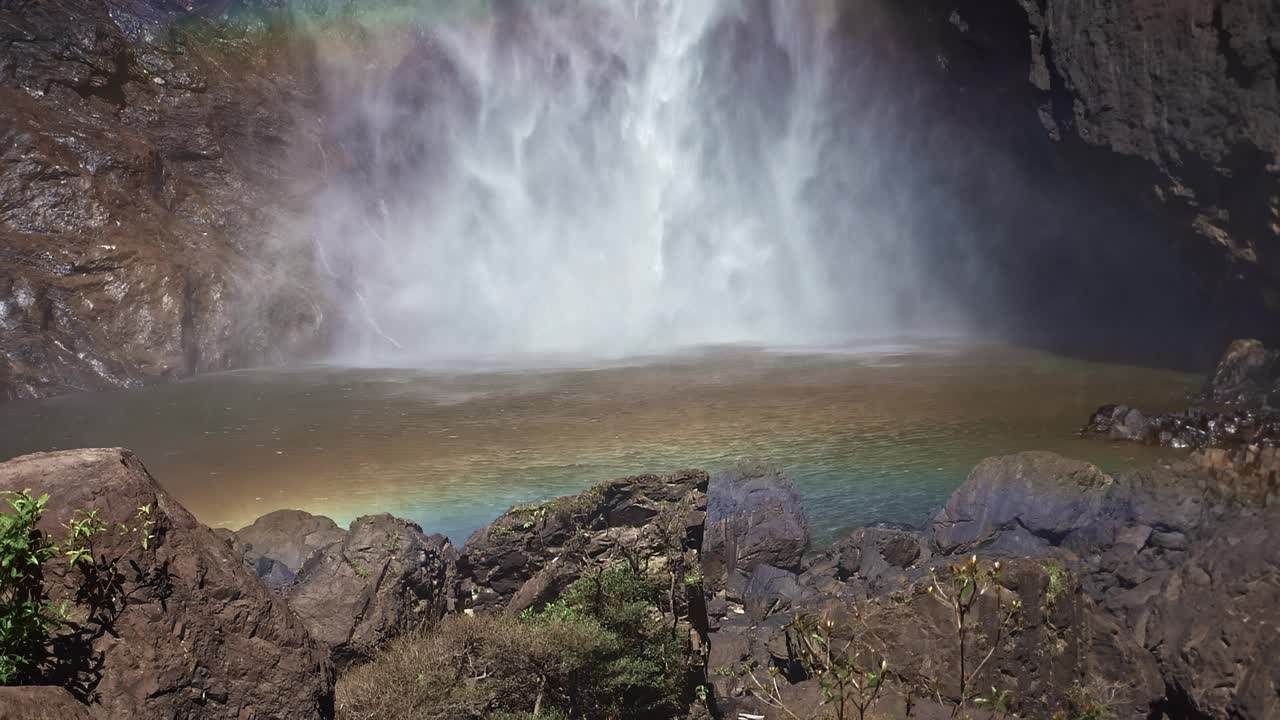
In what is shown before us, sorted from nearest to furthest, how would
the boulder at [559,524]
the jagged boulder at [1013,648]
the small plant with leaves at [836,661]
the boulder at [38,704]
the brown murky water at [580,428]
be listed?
the boulder at [38,704]
the small plant with leaves at [836,661]
the jagged boulder at [1013,648]
the boulder at [559,524]
the brown murky water at [580,428]

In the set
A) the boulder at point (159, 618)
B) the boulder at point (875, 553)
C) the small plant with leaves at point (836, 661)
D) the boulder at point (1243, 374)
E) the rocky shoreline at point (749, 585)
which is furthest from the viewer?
the boulder at point (1243, 374)

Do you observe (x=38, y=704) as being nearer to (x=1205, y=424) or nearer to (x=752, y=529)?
(x=752, y=529)

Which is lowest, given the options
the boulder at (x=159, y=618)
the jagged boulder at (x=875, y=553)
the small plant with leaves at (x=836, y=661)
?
the jagged boulder at (x=875, y=553)

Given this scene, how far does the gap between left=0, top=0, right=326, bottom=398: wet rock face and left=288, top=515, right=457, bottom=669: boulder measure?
18.6 meters

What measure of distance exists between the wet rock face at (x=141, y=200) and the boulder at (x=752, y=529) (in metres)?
18.5

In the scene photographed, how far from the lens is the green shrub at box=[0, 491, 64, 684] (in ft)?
11.0

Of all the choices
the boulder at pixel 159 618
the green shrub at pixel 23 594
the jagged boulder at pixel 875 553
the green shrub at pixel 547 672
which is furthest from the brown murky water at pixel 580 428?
the green shrub at pixel 23 594

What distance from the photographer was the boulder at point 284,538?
351 inches

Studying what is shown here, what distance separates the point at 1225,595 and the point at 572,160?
28095mm

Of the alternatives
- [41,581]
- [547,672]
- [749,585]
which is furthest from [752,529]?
[41,581]

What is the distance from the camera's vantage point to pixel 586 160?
3130 cm

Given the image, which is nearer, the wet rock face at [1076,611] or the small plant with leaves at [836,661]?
the small plant with leaves at [836,661]

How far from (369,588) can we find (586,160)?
26.3 meters

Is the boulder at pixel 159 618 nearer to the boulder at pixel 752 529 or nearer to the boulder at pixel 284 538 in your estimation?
the boulder at pixel 284 538
